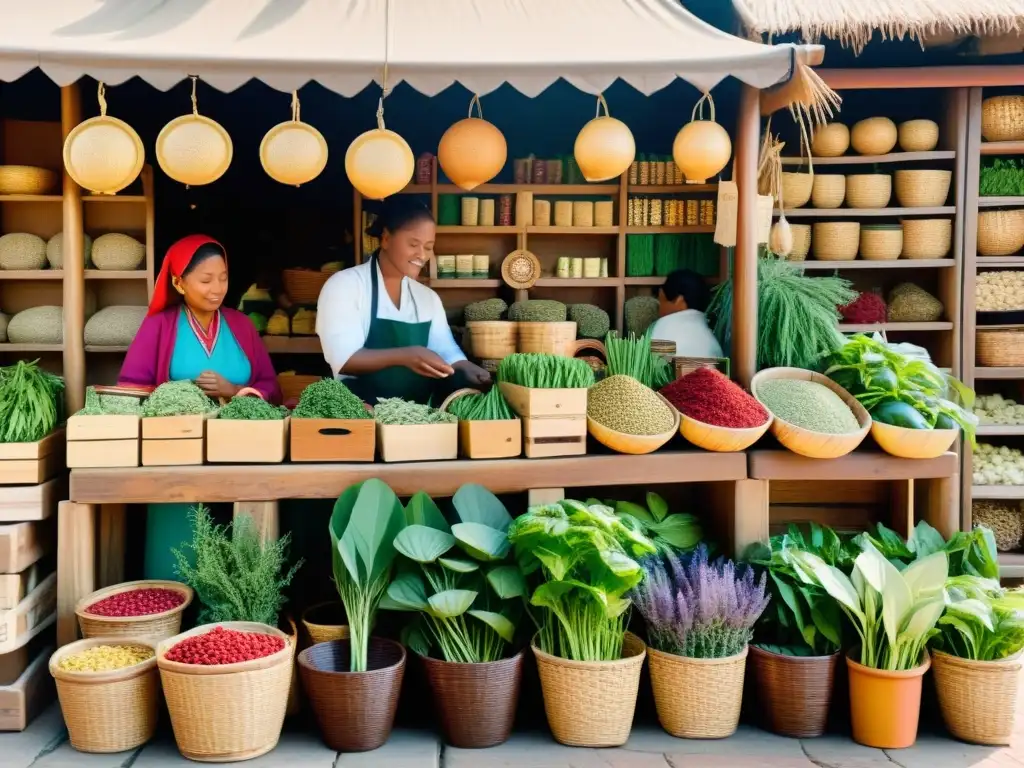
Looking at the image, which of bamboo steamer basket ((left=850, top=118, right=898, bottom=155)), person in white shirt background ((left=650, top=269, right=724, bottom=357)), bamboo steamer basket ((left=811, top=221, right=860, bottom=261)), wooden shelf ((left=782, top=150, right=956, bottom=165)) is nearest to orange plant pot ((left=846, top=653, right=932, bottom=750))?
person in white shirt background ((left=650, top=269, right=724, bottom=357))

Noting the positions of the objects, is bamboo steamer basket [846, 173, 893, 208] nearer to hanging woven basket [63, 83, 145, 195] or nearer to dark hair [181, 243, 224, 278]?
dark hair [181, 243, 224, 278]

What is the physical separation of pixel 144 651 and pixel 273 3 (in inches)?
95.3

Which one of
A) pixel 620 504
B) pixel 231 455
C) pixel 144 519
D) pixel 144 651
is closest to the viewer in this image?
pixel 144 651

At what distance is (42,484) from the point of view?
3.28 m

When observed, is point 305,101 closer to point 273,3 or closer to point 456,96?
point 456,96

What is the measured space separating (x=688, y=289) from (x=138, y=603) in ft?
9.72

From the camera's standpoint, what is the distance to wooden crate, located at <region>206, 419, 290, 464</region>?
3193mm

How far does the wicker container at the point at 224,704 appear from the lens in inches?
107

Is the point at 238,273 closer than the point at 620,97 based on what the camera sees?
No

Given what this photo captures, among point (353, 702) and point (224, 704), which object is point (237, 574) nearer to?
point (224, 704)

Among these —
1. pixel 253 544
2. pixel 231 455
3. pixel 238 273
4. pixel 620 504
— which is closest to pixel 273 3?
pixel 231 455

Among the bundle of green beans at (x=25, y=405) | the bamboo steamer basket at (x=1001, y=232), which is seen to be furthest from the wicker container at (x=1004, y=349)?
the bundle of green beans at (x=25, y=405)

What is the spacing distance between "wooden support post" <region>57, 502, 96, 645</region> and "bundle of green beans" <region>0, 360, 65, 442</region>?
12.4 inches

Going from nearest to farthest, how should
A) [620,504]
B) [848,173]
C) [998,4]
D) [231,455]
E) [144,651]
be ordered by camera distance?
[144,651], [231,455], [620,504], [998,4], [848,173]
